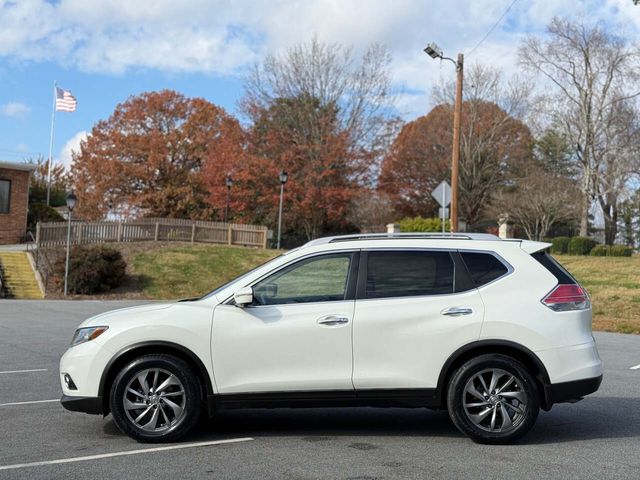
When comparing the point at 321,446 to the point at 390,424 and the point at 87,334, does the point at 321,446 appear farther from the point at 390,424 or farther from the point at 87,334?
the point at 87,334

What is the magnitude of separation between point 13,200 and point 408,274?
39619mm

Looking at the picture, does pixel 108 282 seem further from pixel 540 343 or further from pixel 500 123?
pixel 500 123

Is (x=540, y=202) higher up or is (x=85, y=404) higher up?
(x=540, y=202)

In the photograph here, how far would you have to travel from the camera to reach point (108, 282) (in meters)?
30.8

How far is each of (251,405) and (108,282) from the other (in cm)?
2588

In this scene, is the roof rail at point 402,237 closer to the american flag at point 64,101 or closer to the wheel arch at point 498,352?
the wheel arch at point 498,352

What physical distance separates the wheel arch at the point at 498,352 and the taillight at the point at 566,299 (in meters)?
0.47

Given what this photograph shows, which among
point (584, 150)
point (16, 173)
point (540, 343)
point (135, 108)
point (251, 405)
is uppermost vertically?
point (135, 108)

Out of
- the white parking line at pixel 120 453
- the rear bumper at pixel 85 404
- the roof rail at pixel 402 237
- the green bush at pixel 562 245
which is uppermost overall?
the green bush at pixel 562 245

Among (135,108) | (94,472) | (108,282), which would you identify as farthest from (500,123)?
(94,472)

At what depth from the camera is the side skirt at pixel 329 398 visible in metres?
6.21

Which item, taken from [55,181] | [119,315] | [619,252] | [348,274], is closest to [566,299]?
[348,274]

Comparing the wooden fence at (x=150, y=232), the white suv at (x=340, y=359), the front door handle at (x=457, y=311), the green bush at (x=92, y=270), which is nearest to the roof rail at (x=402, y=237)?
the white suv at (x=340, y=359)

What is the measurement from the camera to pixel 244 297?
6199 mm
